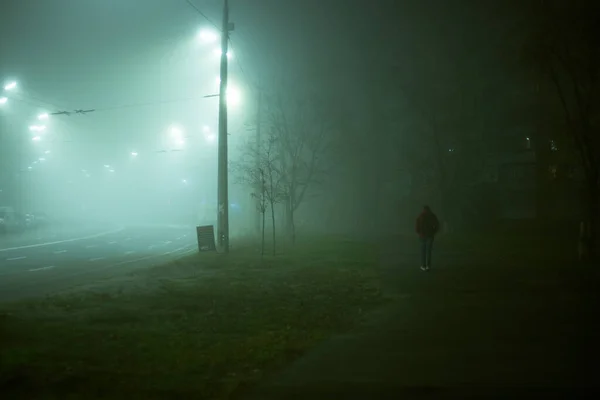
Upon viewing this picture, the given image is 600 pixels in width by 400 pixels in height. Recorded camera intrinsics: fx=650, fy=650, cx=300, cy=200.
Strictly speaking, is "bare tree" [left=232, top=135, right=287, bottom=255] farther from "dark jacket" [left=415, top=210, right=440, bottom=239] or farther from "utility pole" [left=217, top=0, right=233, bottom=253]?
"dark jacket" [left=415, top=210, right=440, bottom=239]

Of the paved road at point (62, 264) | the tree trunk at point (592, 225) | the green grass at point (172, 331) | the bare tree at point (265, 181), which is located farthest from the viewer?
the bare tree at point (265, 181)

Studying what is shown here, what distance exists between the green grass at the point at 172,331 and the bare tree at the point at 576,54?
7.89 metres

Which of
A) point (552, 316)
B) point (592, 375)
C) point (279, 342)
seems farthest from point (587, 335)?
point (279, 342)

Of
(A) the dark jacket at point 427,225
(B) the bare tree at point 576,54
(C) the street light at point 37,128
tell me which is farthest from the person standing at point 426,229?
(C) the street light at point 37,128

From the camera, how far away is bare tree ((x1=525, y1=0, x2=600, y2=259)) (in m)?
18.4

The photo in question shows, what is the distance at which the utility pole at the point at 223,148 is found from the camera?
23547 millimetres

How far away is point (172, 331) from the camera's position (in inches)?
378

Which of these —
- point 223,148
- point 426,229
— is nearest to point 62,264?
point 223,148

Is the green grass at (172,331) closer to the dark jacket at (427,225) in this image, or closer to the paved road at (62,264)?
the dark jacket at (427,225)

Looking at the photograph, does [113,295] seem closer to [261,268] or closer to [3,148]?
[261,268]

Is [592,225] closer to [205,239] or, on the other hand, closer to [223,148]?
[223,148]

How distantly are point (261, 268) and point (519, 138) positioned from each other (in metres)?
30.3

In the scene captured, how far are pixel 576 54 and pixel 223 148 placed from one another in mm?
12198

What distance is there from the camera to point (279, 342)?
8914mm
